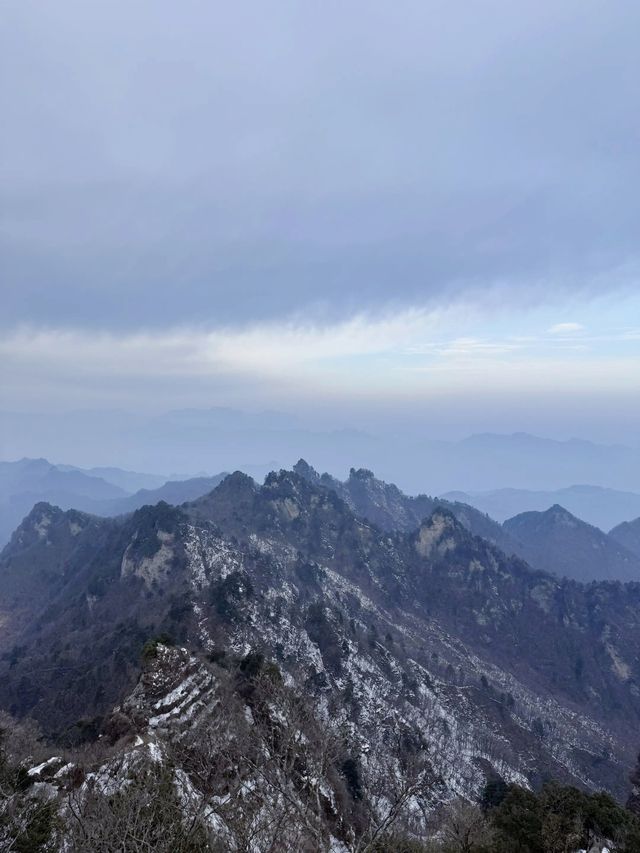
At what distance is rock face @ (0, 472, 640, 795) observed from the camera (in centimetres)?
8169

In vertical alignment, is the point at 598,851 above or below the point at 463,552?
above

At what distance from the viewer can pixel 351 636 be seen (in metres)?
111

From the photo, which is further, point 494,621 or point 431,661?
point 494,621

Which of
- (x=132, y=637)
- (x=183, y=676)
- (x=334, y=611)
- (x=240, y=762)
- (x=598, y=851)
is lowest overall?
(x=334, y=611)

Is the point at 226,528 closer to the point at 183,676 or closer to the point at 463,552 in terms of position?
the point at 463,552

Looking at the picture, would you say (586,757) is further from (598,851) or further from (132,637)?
(132,637)

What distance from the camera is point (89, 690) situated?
8225cm

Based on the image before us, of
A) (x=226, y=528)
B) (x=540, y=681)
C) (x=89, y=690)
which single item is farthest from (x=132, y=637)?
(x=540, y=681)

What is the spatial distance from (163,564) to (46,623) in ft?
175

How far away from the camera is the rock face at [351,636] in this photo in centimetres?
8169

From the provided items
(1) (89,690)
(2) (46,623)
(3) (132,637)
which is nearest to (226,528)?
(2) (46,623)

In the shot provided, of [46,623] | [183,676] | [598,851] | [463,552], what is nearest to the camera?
[598,851]

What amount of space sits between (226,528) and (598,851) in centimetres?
15909

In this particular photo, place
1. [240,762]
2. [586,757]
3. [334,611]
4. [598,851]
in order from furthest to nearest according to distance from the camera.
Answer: [334,611], [586,757], [240,762], [598,851]
